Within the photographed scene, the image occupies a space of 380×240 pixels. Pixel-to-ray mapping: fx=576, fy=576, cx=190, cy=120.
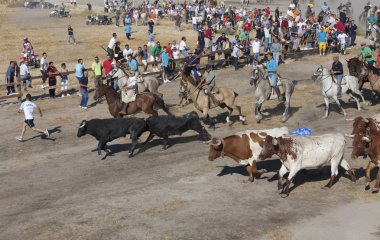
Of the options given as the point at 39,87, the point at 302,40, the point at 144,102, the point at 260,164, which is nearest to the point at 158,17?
the point at 302,40

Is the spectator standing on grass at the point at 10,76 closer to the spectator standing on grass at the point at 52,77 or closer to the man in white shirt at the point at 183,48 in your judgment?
the spectator standing on grass at the point at 52,77

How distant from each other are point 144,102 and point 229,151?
7.09 m

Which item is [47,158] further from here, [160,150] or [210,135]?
[210,135]

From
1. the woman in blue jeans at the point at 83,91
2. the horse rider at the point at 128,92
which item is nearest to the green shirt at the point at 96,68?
the woman in blue jeans at the point at 83,91

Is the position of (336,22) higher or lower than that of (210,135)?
higher

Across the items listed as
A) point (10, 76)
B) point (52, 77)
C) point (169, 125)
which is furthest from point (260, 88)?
point (10, 76)

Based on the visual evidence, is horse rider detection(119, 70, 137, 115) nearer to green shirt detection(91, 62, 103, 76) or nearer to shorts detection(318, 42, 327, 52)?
green shirt detection(91, 62, 103, 76)

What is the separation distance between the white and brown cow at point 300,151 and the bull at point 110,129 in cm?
569

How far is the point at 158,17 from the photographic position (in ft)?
181

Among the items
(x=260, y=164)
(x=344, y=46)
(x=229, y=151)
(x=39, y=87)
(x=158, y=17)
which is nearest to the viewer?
(x=229, y=151)

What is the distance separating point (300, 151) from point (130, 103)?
9186 millimetres

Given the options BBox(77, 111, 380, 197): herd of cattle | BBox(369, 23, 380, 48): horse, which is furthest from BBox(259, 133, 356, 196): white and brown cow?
BBox(369, 23, 380, 48): horse

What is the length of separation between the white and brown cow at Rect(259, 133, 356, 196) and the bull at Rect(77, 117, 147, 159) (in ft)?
18.7

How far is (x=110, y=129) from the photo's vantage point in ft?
64.9
